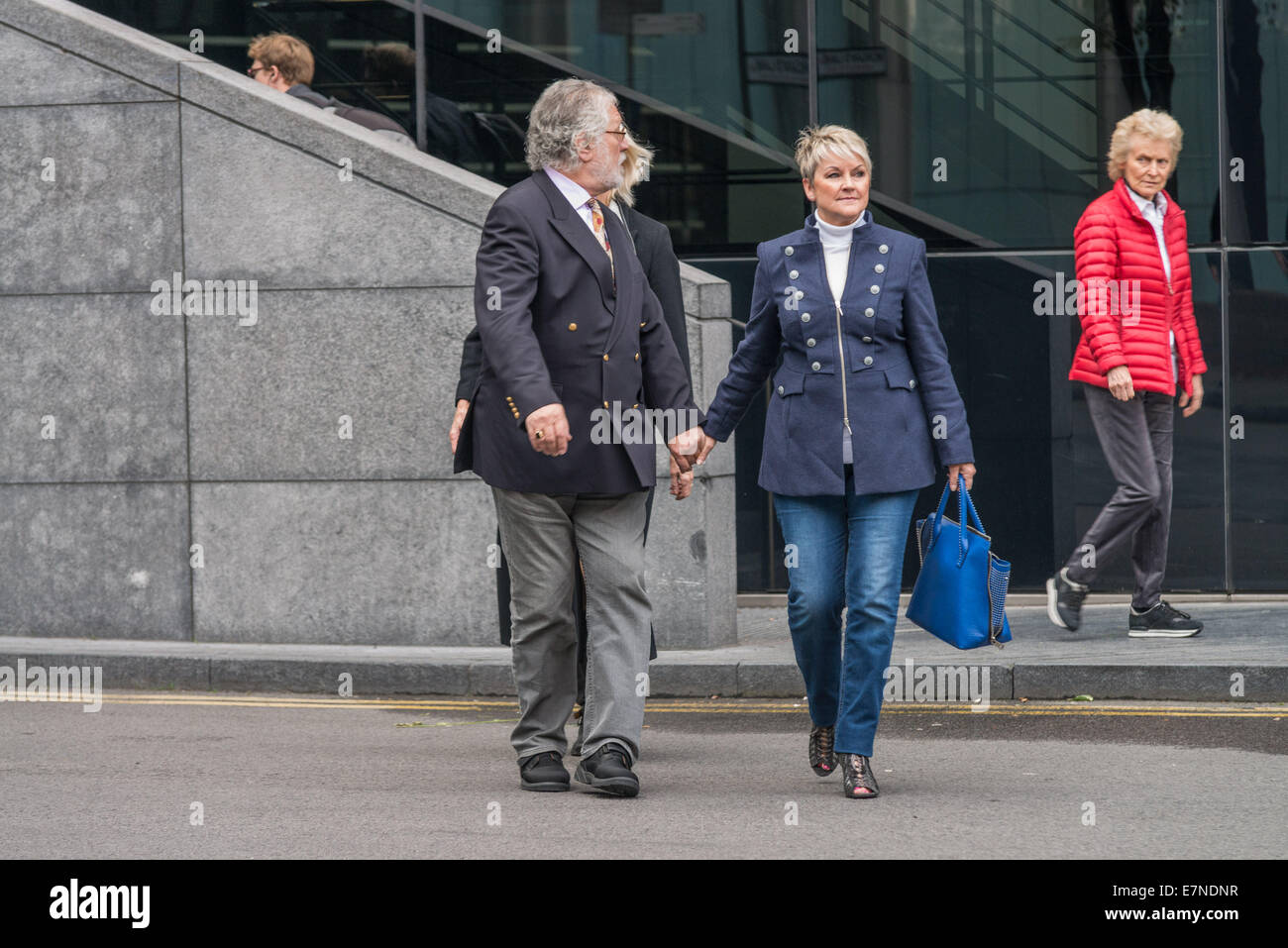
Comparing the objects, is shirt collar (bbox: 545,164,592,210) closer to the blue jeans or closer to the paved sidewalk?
the blue jeans

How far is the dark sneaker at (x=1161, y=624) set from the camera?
8.40m

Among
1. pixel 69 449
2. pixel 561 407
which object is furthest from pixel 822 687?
pixel 69 449

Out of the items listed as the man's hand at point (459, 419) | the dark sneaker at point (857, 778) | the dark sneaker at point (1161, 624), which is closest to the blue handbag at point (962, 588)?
the dark sneaker at point (857, 778)

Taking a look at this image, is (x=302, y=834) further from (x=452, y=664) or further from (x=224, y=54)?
(x=224, y=54)

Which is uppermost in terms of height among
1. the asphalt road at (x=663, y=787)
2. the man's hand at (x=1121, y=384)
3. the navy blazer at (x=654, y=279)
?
the navy blazer at (x=654, y=279)

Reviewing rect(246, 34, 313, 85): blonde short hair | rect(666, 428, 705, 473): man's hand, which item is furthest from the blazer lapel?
rect(246, 34, 313, 85): blonde short hair

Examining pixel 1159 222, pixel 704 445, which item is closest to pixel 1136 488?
pixel 1159 222

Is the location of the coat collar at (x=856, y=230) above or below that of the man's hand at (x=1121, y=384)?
above

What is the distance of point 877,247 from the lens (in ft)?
18.7

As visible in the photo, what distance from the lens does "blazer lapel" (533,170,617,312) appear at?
568cm

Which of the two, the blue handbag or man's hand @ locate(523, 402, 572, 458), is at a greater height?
man's hand @ locate(523, 402, 572, 458)

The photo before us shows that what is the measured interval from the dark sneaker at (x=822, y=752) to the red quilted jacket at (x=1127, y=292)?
3006 mm

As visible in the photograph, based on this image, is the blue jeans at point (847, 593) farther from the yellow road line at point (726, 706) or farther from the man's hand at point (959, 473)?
the yellow road line at point (726, 706)

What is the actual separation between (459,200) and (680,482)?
319 cm
